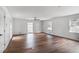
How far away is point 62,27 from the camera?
2586 mm

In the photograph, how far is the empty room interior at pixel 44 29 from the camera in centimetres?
251

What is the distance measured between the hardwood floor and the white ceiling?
0.58 metres

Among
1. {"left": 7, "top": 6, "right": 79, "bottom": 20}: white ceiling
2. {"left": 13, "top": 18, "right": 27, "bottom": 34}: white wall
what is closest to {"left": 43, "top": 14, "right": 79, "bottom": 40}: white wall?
{"left": 7, "top": 6, "right": 79, "bottom": 20}: white ceiling

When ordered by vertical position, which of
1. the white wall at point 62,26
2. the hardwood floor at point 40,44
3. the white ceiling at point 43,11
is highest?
the white ceiling at point 43,11

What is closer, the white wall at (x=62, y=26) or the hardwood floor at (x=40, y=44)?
the white wall at (x=62, y=26)

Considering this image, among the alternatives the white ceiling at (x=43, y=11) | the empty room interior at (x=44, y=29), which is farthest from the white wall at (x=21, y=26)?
the white ceiling at (x=43, y=11)

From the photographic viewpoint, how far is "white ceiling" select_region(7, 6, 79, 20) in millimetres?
2490

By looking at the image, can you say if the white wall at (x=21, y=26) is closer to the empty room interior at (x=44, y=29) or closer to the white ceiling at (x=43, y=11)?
the empty room interior at (x=44, y=29)

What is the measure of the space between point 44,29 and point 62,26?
534 millimetres
